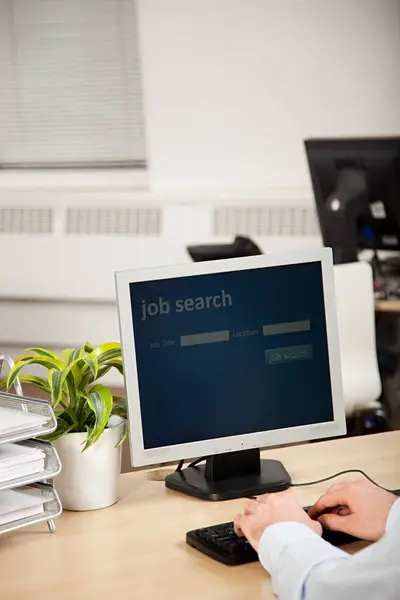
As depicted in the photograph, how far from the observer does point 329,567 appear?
135cm

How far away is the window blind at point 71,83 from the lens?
19.4 feet

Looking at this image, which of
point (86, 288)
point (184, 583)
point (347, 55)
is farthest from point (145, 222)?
point (184, 583)

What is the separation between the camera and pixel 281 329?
1.96 meters

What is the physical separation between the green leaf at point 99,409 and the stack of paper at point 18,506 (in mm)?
146

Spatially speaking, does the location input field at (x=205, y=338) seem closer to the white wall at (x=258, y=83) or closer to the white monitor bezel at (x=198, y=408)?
the white monitor bezel at (x=198, y=408)

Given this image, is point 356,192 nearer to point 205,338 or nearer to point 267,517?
point 205,338

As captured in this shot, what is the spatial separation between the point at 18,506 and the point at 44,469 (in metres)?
0.08

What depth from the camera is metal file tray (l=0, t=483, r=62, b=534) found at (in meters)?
1.67

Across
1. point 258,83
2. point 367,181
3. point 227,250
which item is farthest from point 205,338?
point 258,83

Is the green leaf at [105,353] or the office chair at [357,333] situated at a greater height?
the green leaf at [105,353]

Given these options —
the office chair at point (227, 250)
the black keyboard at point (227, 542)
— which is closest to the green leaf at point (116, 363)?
the black keyboard at point (227, 542)

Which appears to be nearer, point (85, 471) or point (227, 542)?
point (227, 542)

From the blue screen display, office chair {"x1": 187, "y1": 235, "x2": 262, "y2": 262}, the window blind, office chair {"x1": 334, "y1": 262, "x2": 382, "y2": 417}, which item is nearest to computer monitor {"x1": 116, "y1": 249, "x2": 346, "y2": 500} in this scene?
the blue screen display

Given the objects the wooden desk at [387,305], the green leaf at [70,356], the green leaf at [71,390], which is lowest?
the wooden desk at [387,305]
